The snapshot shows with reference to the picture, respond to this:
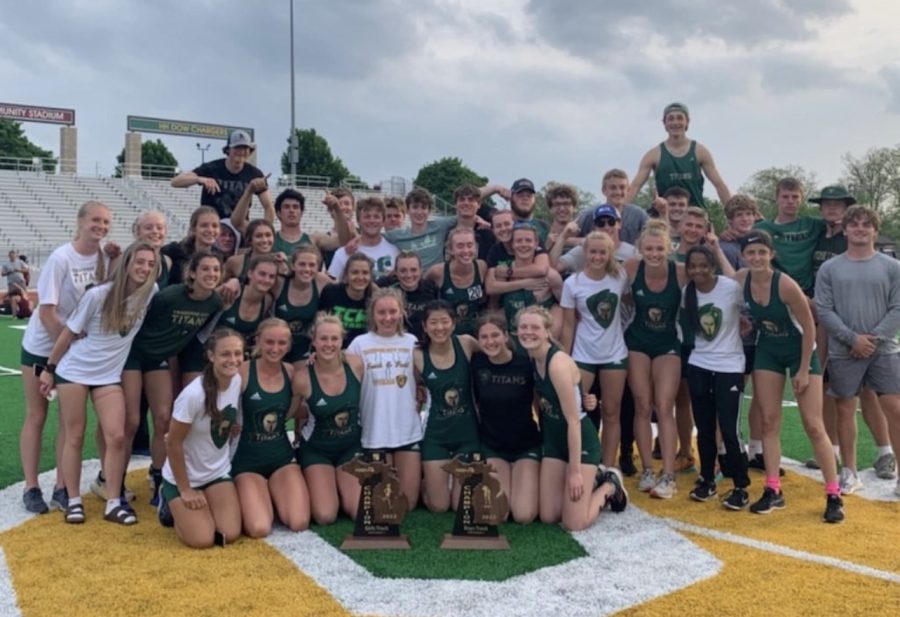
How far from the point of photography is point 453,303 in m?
5.55

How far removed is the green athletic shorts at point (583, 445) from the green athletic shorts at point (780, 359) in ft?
4.12

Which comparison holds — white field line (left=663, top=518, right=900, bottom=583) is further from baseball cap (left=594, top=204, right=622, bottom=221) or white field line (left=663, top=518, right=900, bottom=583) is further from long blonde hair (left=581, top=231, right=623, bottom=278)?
baseball cap (left=594, top=204, right=622, bottom=221)

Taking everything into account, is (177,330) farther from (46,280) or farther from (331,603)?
(331,603)

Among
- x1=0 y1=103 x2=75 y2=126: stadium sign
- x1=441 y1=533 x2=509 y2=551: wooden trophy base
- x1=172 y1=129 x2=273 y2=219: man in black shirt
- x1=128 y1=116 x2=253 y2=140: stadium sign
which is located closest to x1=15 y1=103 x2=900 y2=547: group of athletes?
x1=441 y1=533 x2=509 y2=551: wooden trophy base

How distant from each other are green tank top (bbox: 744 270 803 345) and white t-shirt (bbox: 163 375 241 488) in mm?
3402

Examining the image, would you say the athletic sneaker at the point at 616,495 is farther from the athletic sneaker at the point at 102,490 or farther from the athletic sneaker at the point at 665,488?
the athletic sneaker at the point at 102,490

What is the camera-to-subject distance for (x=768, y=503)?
4.96m

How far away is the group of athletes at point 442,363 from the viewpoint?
4629mm

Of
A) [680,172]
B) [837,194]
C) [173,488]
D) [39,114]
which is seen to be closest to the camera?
[173,488]

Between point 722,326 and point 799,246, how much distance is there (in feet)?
4.97

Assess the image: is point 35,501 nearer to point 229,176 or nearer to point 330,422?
point 330,422

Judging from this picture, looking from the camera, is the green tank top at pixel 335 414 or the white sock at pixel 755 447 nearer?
the green tank top at pixel 335 414

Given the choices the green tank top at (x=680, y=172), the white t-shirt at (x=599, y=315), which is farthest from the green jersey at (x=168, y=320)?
the green tank top at (x=680, y=172)

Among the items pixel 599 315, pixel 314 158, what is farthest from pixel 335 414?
pixel 314 158
